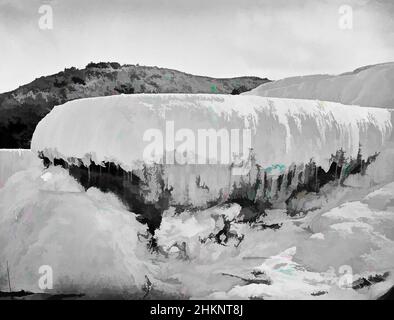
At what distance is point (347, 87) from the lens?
325cm

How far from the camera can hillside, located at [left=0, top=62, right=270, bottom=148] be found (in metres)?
4.12

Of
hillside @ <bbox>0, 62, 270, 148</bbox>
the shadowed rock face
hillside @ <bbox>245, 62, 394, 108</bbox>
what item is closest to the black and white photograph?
the shadowed rock face

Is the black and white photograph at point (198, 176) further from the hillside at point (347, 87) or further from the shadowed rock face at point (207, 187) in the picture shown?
the hillside at point (347, 87)

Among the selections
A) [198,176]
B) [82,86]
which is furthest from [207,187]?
[82,86]

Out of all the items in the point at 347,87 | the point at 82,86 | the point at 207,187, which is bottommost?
the point at 207,187

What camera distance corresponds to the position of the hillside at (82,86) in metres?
4.12

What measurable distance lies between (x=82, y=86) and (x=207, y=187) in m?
3.36

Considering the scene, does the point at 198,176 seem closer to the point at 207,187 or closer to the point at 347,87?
the point at 207,187

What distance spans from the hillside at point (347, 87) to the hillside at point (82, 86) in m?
→ 0.27

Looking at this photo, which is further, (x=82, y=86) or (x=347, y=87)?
(x=82, y=86)

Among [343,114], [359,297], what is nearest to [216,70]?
[343,114]

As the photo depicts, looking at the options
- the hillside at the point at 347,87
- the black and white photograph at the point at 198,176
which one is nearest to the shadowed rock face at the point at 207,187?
the black and white photograph at the point at 198,176

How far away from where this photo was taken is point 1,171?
2.76 m
